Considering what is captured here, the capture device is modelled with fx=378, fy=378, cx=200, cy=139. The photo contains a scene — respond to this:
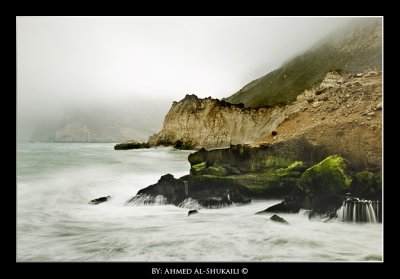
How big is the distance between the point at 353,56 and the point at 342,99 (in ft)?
1.88

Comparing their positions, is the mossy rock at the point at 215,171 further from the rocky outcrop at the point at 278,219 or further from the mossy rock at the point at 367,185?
the mossy rock at the point at 367,185

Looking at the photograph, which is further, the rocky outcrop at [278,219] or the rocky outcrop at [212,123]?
the rocky outcrop at [212,123]

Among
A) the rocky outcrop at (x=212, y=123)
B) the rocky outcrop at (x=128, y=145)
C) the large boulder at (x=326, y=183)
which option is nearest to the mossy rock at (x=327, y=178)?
the large boulder at (x=326, y=183)

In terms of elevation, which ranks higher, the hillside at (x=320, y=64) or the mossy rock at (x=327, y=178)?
the hillside at (x=320, y=64)

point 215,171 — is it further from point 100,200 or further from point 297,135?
point 100,200

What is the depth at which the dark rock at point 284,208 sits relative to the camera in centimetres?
499

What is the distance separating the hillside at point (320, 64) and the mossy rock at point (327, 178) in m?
0.97

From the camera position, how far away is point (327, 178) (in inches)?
196

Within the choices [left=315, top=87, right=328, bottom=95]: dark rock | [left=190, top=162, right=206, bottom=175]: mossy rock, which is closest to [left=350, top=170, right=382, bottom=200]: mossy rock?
[left=315, top=87, right=328, bottom=95]: dark rock

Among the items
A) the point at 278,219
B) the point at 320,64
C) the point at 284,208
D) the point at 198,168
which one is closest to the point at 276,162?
the point at 284,208

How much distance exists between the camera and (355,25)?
194 inches

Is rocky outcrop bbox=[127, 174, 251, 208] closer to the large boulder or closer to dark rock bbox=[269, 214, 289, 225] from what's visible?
dark rock bbox=[269, 214, 289, 225]

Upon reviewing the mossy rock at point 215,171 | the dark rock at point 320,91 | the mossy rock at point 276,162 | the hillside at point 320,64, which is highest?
the hillside at point 320,64
